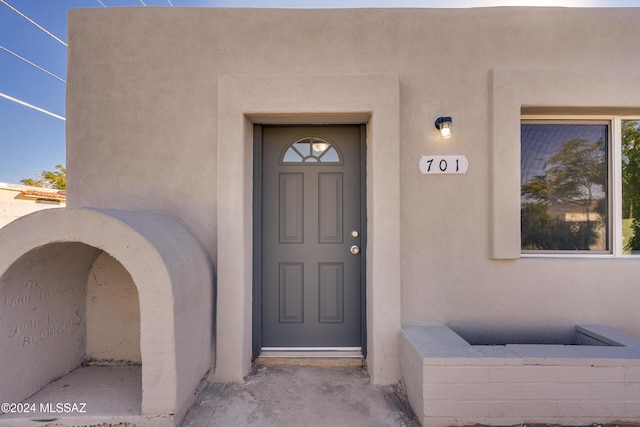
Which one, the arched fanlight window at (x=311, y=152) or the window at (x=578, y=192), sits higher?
the arched fanlight window at (x=311, y=152)

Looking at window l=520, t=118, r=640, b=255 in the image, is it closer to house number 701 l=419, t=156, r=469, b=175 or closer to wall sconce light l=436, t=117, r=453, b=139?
house number 701 l=419, t=156, r=469, b=175

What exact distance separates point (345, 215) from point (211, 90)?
182 centimetres

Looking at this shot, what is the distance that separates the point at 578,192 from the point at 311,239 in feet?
8.89

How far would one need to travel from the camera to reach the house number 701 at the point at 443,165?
299cm

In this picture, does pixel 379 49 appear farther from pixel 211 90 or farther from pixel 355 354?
pixel 355 354

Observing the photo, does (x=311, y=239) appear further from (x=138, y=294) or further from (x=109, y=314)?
(x=109, y=314)

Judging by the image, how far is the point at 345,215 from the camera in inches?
131

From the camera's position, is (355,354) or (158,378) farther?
(355,354)

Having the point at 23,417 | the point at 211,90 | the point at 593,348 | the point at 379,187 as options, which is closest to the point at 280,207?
the point at 379,187

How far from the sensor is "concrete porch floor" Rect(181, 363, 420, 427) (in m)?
2.36

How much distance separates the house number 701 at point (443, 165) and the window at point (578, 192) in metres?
0.67

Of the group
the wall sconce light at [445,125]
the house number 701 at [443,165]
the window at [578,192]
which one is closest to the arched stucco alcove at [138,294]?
the house number 701 at [443,165]

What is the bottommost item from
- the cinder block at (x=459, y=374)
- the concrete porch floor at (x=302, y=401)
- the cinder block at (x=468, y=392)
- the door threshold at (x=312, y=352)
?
the concrete porch floor at (x=302, y=401)

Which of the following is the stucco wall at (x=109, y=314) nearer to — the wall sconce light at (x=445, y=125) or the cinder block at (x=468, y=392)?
the cinder block at (x=468, y=392)
